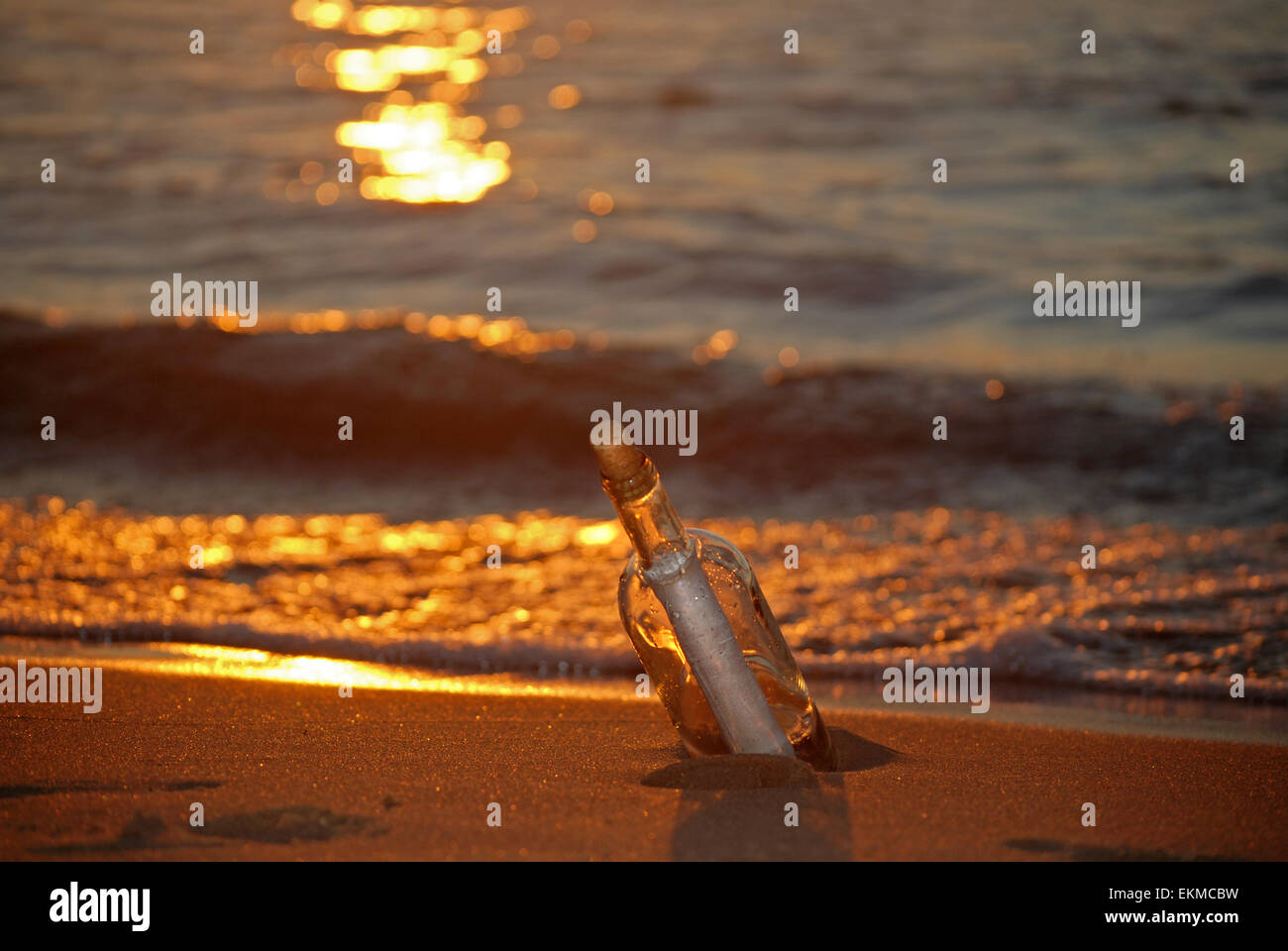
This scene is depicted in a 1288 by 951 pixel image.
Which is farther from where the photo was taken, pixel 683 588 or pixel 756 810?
pixel 756 810

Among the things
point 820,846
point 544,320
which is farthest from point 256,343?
point 820,846

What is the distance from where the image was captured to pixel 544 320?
29.9 ft

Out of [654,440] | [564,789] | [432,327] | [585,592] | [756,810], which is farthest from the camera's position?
[432,327]

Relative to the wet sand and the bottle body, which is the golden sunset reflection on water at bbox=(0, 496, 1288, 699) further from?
the bottle body

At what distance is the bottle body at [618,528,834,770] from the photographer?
7.44ft

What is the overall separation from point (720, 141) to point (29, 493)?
8.88 meters

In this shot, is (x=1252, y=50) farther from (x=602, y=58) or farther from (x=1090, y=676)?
(x=1090, y=676)

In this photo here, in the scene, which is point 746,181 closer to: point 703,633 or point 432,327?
point 432,327

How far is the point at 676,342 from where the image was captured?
8.60 metres

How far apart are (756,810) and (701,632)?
1.28 ft

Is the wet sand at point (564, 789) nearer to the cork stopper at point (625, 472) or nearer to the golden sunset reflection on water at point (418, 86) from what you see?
the cork stopper at point (625, 472)

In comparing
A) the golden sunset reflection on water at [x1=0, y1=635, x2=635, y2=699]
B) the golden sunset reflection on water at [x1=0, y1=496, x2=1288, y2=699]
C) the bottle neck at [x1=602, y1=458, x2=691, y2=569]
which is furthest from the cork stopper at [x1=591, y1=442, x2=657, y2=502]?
the golden sunset reflection on water at [x1=0, y1=496, x2=1288, y2=699]

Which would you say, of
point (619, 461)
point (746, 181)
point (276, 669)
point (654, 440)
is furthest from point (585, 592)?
point (746, 181)

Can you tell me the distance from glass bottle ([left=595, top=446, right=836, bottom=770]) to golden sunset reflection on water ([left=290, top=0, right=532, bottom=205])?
10290mm
